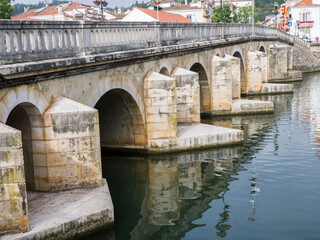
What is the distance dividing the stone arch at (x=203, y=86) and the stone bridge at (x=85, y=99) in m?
0.58

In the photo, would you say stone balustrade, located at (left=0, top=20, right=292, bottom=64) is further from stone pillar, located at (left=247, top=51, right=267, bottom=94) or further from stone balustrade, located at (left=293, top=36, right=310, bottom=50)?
stone balustrade, located at (left=293, top=36, right=310, bottom=50)

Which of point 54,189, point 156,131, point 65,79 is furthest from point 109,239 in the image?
point 156,131

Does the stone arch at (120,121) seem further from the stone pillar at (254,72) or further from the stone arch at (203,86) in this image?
the stone pillar at (254,72)

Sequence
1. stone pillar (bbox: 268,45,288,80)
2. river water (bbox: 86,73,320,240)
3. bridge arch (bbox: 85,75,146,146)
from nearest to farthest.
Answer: river water (bbox: 86,73,320,240), bridge arch (bbox: 85,75,146,146), stone pillar (bbox: 268,45,288,80)

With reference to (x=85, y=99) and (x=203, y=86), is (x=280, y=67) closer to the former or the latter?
(x=203, y=86)

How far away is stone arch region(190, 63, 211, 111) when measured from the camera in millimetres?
25984

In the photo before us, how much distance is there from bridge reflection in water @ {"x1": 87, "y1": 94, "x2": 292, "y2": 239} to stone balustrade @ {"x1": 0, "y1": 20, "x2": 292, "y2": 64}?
14.4ft

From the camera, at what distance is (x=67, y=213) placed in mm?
10508

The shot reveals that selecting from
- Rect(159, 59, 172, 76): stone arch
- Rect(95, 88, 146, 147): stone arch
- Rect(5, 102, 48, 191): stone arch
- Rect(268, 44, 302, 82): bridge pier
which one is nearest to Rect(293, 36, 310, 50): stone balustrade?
Rect(268, 44, 302, 82): bridge pier

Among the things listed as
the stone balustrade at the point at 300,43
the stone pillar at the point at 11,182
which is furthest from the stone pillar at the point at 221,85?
the stone balustrade at the point at 300,43

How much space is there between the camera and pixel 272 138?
848 inches

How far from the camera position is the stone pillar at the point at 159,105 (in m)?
17.9

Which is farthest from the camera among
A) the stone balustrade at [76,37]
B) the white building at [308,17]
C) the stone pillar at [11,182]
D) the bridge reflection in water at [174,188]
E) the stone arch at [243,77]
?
the white building at [308,17]

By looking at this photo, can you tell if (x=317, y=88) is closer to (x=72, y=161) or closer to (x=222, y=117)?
(x=222, y=117)
